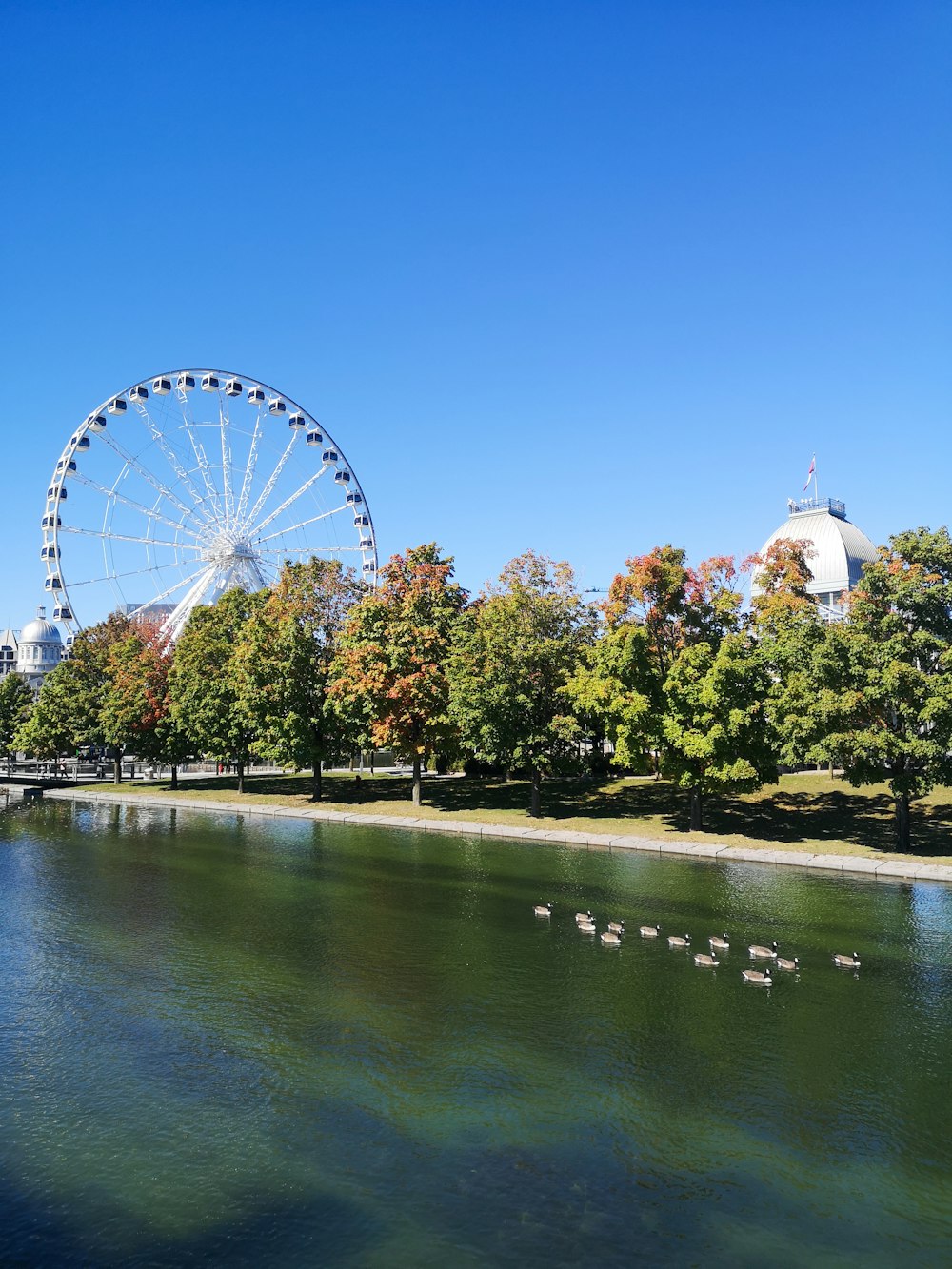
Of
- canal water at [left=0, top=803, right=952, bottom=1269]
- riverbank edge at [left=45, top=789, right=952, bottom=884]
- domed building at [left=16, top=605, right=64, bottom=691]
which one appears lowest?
canal water at [left=0, top=803, right=952, bottom=1269]

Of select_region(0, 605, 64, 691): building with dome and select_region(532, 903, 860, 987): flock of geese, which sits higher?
select_region(0, 605, 64, 691): building with dome

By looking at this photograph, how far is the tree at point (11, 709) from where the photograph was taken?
87.9 meters

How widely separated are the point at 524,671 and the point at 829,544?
166 feet

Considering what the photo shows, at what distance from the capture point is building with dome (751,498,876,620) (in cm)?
8675

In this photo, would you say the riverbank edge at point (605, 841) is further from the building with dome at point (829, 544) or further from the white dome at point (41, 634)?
the white dome at point (41, 634)

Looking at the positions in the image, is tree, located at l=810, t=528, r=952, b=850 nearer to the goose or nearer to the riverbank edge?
the riverbank edge

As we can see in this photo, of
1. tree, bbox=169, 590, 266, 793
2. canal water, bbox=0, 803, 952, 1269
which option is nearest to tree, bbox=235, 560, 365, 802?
tree, bbox=169, 590, 266, 793

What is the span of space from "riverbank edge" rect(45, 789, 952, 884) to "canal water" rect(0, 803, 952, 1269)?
483cm

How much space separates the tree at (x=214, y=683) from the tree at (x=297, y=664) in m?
2.12

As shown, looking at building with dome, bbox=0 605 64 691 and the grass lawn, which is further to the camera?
building with dome, bbox=0 605 64 691

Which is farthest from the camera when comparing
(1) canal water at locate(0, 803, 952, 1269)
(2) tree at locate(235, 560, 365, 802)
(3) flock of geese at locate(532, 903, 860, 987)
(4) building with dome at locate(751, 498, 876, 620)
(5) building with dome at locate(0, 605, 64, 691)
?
(5) building with dome at locate(0, 605, 64, 691)

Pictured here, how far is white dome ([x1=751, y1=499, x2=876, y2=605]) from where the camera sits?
285 feet

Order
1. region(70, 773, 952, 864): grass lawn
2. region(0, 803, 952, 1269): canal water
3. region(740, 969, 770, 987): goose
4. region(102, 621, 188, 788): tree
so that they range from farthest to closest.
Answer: region(102, 621, 188, 788): tree
region(70, 773, 952, 864): grass lawn
region(740, 969, 770, 987): goose
region(0, 803, 952, 1269): canal water

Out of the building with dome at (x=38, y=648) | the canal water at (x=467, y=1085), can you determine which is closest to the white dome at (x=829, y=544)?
the canal water at (x=467, y=1085)
